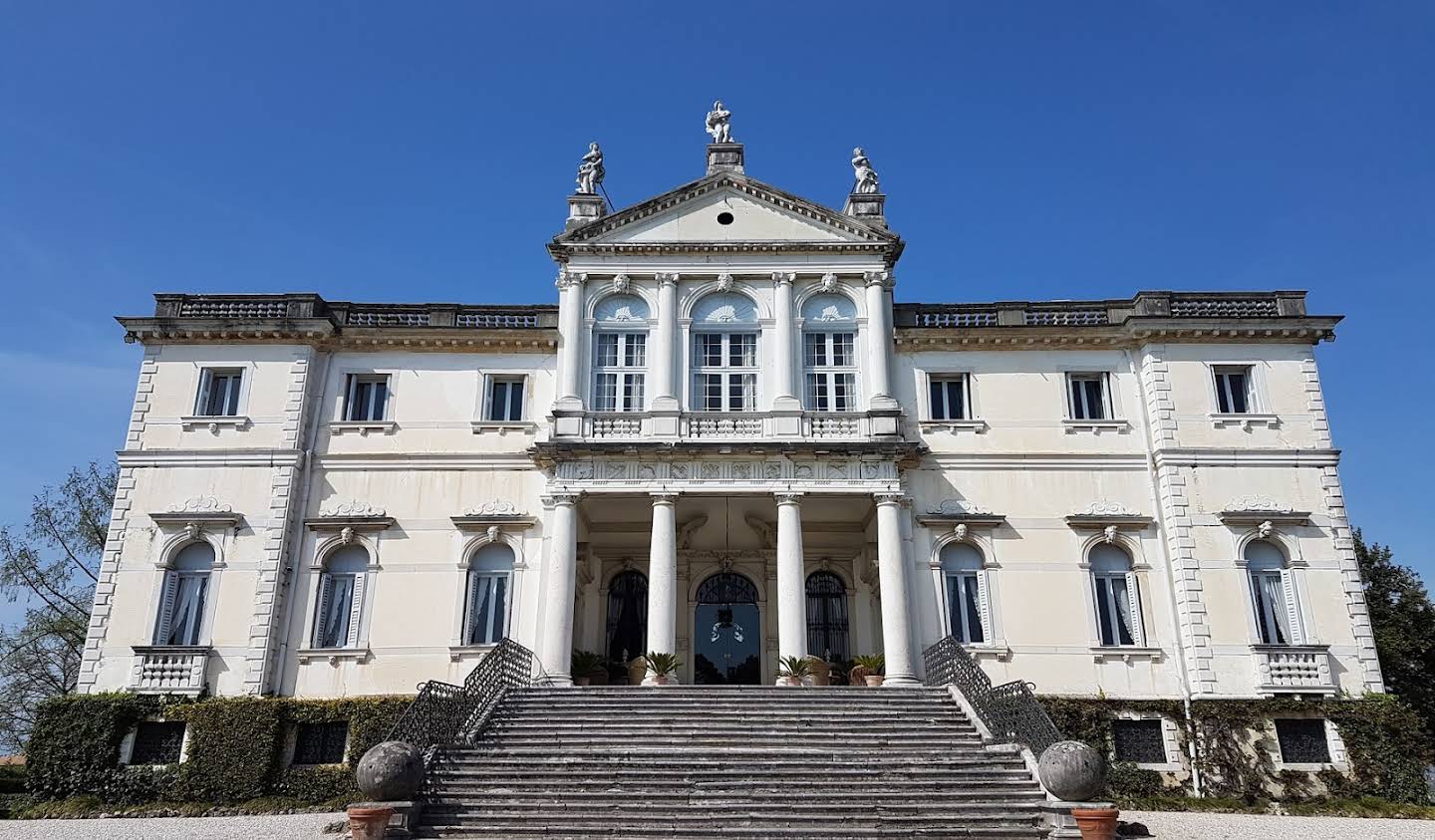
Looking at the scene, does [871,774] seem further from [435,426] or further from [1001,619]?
[435,426]

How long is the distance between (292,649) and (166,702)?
2509mm

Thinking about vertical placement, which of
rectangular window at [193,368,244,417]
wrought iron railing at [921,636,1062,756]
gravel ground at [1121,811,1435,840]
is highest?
rectangular window at [193,368,244,417]

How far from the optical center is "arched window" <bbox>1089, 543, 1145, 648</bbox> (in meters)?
21.1

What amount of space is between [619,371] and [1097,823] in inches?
556

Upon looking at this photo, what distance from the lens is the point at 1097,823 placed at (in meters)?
12.3

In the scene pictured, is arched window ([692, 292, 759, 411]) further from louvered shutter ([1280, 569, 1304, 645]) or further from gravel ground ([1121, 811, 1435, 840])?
louvered shutter ([1280, 569, 1304, 645])

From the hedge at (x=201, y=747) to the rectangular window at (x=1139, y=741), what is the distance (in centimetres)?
1437

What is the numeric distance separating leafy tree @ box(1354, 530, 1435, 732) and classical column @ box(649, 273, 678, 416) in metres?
24.7

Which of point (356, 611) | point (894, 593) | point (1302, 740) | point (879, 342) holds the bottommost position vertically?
point (1302, 740)

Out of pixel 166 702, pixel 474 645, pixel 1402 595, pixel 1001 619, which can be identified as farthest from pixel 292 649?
pixel 1402 595

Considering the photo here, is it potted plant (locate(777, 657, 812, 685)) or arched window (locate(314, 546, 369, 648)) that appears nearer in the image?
potted plant (locate(777, 657, 812, 685))

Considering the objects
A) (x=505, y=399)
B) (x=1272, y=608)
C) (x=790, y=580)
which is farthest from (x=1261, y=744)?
(x=505, y=399)

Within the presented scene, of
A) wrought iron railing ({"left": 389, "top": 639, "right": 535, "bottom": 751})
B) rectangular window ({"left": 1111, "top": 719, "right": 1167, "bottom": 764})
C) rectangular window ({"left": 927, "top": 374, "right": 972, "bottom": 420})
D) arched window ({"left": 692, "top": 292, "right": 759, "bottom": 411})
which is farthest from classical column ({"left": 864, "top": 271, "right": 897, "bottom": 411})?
wrought iron railing ({"left": 389, "top": 639, "right": 535, "bottom": 751})

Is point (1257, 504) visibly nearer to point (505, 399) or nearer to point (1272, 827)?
point (1272, 827)
